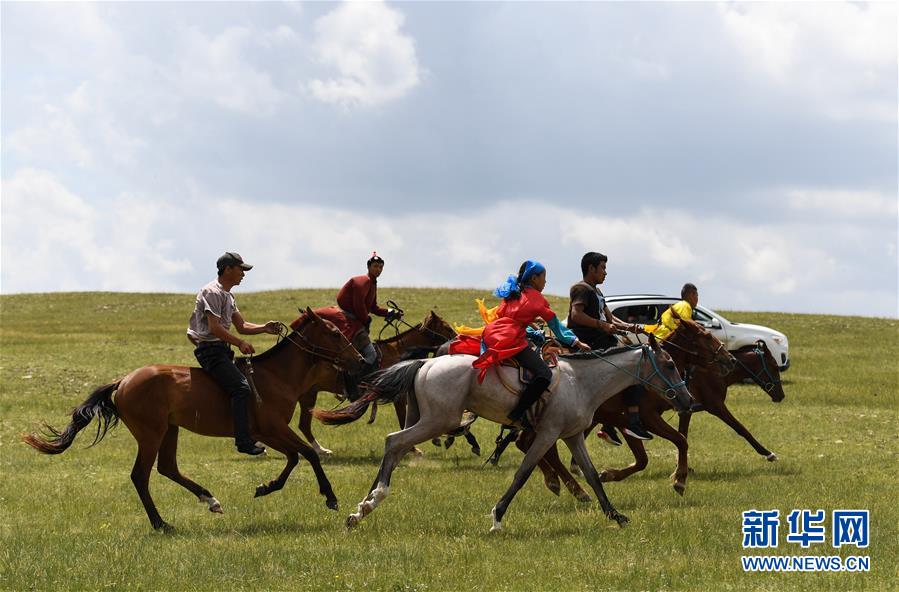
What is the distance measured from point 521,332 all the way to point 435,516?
2436 mm

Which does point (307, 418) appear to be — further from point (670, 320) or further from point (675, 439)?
point (675, 439)

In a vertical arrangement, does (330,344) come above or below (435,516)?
above

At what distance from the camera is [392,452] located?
1138 centimetres

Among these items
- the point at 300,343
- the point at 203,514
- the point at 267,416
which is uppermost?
the point at 300,343

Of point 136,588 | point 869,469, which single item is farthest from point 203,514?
point 869,469

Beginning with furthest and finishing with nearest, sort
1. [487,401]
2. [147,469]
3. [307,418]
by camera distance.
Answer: [307,418], [147,469], [487,401]

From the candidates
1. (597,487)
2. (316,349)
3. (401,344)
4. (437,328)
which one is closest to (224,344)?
(316,349)

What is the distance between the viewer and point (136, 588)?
8.98 meters

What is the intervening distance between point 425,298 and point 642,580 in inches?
1755

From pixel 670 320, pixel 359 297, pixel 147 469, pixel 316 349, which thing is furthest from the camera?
pixel 359 297

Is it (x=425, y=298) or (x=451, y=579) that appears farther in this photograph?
(x=425, y=298)

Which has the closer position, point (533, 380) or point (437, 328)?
point (533, 380)

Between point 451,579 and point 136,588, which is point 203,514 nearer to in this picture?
point 136,588

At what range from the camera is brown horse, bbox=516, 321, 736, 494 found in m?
14.1
